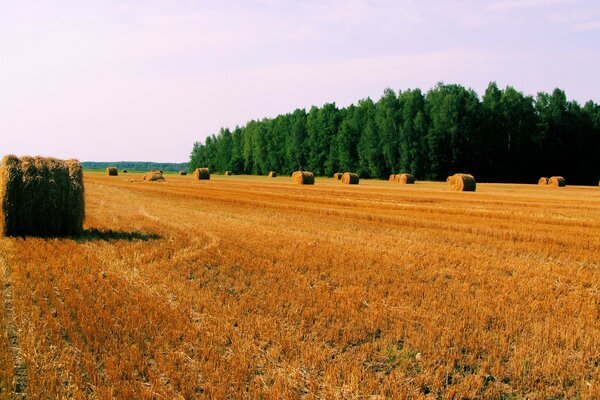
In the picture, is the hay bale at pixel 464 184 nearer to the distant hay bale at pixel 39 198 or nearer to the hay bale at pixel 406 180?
the hay bale at pixel 406 180

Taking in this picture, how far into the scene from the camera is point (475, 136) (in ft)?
232

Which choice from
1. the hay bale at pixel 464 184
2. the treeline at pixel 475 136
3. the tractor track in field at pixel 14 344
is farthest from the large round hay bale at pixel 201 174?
the tractor track in field at pixel 14 344

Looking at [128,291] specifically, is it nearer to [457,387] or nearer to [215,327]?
[215,327]

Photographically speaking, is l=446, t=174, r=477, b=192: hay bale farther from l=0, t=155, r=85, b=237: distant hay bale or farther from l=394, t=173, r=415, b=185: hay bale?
l=0, t=155, r=85, b=237: distant hay bale

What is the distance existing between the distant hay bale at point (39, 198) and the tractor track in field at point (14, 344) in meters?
4.74

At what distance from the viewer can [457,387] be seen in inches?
181

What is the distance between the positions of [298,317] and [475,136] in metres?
69.4

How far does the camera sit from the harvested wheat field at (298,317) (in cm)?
466

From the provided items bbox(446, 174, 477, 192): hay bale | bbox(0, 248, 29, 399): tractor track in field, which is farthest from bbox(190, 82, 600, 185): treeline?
bbox(0, 248, 29, 399): tractor track in field

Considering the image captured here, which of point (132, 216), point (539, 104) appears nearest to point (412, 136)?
point (539, 104)

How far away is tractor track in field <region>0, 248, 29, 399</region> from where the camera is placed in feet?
14.5

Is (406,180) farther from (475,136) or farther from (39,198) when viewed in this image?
(39,198)

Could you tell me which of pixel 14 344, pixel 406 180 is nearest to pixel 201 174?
pixel 406 180

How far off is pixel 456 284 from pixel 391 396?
4.03 meters
